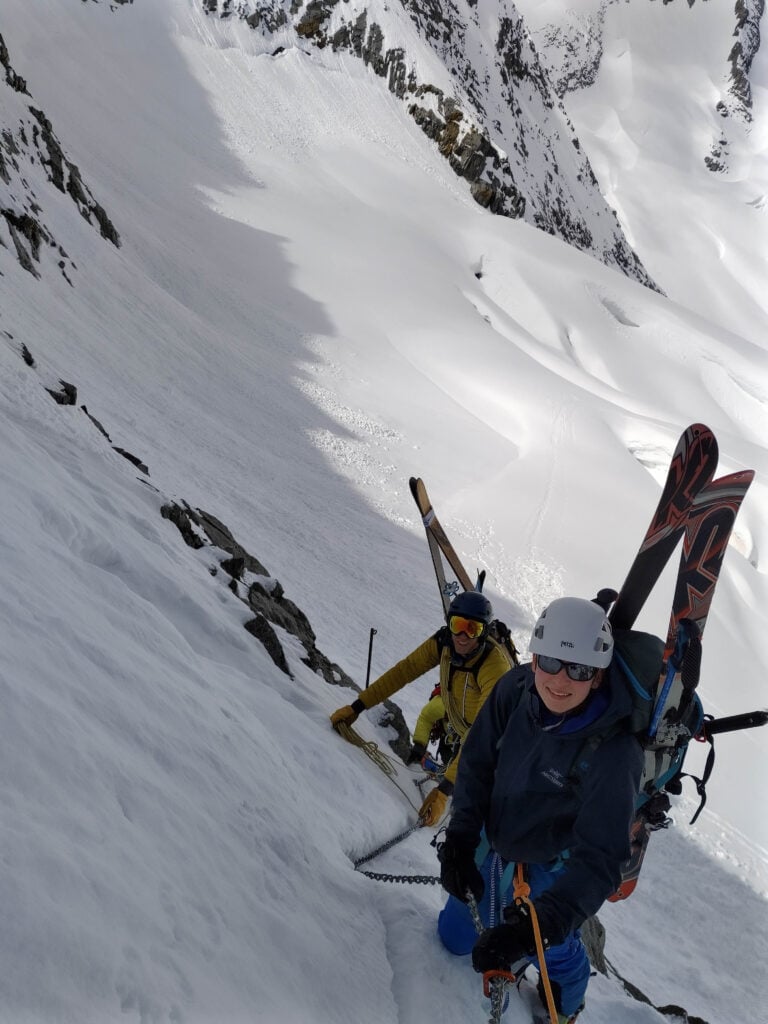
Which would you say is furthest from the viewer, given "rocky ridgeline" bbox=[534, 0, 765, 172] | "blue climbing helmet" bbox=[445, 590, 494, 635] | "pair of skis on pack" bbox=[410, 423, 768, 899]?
"rocky ridgeline" bbox=[534, 0, 765, 172]

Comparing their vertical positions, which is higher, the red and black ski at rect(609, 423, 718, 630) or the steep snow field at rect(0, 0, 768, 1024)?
the red and black ski at rect(609, 423, 718, 630)

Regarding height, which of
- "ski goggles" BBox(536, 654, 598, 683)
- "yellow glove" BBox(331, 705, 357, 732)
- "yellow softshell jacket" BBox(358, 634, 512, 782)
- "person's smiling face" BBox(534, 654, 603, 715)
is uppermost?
"ski goggles" BBox(536, 654, 598, 683)

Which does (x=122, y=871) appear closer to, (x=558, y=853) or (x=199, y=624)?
(x=558, y=853)

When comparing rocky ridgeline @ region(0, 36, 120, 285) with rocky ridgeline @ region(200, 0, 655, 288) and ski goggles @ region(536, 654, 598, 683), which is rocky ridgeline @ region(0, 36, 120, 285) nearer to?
ski goggles @ region(536, 654, 598, 683)

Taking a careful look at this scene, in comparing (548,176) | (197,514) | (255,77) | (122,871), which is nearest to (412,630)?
(197,514)

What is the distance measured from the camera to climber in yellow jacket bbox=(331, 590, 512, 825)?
460 cm

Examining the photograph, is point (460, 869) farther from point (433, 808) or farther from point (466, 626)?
point (433, 808)

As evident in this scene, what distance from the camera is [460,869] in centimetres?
306

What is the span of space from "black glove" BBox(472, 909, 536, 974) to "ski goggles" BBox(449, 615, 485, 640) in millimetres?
1974

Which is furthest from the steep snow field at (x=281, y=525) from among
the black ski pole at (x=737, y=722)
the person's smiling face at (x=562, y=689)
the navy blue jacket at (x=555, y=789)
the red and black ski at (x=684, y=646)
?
the black ski pole at (x=737, y=722)

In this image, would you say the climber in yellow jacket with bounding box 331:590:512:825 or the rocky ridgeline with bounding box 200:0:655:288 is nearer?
the climber in yellow jacket with bounding box 331:590:512:825

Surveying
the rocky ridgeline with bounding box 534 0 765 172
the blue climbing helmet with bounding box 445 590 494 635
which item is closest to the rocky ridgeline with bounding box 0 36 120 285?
the blue climbing helmet with bounding box 445 590 494 635

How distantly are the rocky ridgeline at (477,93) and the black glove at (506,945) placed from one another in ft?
169

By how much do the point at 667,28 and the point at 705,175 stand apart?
3773 centimetres
